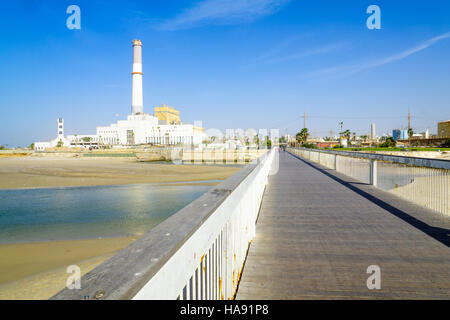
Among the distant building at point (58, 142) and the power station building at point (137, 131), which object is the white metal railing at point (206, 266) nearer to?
the power station building at point (137, 131)

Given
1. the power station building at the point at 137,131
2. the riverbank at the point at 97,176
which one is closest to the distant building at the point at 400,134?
the power station building at the point at 137,131

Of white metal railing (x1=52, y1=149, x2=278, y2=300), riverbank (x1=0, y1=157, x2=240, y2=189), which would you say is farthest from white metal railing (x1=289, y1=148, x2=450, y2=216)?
riverbank (x1=0, y1=157, x2=240, y2=189)

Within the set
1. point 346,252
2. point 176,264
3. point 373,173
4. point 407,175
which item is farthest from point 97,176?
point 176,264

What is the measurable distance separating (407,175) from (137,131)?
469 feet

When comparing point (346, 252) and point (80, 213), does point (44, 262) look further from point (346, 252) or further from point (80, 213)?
point (346, 252)

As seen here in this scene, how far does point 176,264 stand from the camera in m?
1.26

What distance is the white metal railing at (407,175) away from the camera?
6.13m

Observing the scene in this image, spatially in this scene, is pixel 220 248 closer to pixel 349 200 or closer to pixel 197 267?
pixel 197 267

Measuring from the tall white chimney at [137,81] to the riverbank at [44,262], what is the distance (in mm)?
147877

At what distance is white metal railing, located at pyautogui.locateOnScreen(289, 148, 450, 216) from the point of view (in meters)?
6.13

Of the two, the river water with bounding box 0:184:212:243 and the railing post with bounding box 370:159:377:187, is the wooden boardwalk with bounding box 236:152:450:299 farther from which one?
the river water with bounding box 0:184:212:243

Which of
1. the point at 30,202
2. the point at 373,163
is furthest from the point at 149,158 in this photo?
the point at 373,163

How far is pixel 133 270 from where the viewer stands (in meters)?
1.03

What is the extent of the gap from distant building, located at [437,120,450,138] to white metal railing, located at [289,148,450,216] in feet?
419
